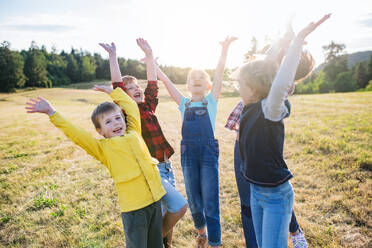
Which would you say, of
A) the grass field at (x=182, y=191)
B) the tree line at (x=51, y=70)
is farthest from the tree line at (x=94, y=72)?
the grass field at (x=182, y=191)

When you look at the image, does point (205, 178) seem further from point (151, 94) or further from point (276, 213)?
point (151, 94)

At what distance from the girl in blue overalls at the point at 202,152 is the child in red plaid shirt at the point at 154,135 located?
27cm

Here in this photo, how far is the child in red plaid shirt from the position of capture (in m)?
2.78

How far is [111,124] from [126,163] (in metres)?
0.45

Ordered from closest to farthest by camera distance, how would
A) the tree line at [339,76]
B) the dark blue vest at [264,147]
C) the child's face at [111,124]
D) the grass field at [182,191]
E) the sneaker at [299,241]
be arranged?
the dark blue vest at [264,147], the child's face at [111,124], the sneaker at [299,241], the grass field at [182,191], the tree line at [339,76]

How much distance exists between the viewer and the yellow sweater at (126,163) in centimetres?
225

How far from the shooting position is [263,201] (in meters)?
2.14

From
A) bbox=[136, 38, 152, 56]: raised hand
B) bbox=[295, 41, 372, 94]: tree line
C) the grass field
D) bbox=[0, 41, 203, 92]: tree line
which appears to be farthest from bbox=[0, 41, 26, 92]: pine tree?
bbox=[295, 41, 372, 94]: tree line

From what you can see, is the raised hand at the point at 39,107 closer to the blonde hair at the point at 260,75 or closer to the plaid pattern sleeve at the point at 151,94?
the plaid pattern sleeve at the point at 151,94

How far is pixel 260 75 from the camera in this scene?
2.03 meters

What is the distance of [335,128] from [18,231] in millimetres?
10536

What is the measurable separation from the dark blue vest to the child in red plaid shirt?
3.57 feet

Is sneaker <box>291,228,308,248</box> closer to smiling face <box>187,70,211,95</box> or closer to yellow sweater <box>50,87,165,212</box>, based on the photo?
yellow sweater <box>50,87,165,212</box>

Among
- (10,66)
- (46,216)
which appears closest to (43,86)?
(10,66)
